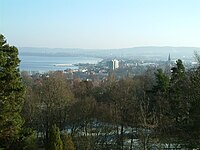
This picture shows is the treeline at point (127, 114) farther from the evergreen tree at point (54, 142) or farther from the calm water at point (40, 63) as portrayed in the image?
the calm water at point (40, 63)

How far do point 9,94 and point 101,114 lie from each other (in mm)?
9288

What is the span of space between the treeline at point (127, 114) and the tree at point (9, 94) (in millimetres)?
3571

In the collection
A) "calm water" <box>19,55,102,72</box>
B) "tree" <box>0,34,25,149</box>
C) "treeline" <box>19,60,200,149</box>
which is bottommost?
"calm water" <box>19,55,102,72</box>

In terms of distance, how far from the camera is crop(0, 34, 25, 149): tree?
470 inches

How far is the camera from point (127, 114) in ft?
69.4

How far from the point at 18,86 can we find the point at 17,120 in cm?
119

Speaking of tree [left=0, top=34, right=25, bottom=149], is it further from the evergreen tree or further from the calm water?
the calm water

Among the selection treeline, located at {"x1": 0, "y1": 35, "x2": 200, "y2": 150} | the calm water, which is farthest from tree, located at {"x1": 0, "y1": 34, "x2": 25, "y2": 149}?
the calm water

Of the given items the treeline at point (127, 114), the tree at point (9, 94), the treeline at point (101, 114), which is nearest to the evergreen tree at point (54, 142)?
the treeline at point (101, 114)

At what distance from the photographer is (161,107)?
19.7 metres

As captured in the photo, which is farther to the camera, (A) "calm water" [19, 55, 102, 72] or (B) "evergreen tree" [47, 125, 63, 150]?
(A) "calm water" [19, 55, 102, 72]

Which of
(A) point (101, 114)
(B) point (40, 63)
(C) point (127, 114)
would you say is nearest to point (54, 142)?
(A) point (101, 114)

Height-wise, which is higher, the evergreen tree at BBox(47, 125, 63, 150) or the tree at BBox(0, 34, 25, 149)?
the tree at BBox(0, 34, 25, 149)

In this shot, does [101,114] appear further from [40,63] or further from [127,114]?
[40,63]
